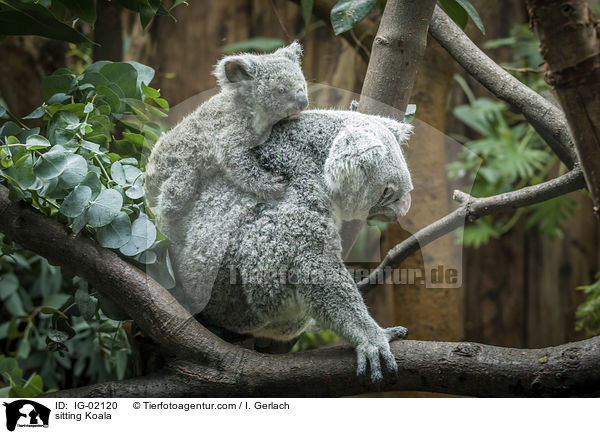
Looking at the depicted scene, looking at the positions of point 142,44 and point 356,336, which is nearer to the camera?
point 356,336

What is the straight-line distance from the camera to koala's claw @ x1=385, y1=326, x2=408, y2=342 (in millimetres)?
1365

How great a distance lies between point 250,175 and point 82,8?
80cm

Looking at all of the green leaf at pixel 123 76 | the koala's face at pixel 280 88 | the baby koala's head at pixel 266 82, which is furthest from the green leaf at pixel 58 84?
the koala's face at pixel 280 88

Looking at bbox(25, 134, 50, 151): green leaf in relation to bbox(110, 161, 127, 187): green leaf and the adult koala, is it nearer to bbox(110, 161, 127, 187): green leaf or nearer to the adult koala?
bbox(110, 161, 127, 187): green leaf

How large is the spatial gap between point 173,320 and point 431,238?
0.73 m

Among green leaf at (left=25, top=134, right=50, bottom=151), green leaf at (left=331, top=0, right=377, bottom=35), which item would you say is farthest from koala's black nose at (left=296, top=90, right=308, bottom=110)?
green leaf at (left=25, top=134, right=50, bottom=151)

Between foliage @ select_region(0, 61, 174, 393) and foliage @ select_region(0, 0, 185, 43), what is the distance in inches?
5.6

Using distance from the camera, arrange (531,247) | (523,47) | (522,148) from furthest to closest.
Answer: (522,148), (531,247), (523,47)

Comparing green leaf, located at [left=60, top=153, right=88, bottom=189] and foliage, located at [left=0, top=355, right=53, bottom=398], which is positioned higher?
green leaf, located at [left=60, top=153, right=88, bottom=189]

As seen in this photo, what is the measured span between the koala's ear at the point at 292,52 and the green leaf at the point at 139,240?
584mm
